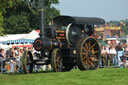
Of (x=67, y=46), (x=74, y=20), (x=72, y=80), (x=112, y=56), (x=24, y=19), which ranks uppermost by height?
(x=24, y=19)

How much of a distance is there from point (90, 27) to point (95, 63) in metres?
1.56

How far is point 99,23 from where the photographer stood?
1773cm

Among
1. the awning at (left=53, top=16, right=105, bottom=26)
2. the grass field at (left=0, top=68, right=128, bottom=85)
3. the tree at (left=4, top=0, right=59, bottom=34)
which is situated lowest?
the grass field at (left=0, top=68, right=128, bottom=85)

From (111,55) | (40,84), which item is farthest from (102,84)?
(111,55)

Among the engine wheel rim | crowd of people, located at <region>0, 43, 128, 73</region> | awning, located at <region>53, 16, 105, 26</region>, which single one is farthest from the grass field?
crowd of people, located at <region>0, 43, 128, 73</region>

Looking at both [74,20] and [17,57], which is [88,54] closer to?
[74,20]


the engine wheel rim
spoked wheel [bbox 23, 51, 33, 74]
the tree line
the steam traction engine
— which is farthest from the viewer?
the tree line

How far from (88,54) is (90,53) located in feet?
0.40

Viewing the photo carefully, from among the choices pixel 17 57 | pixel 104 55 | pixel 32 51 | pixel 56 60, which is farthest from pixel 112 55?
pixel 56 60

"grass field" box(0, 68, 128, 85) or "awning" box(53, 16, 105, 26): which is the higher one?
"awning" box(53, 16, 105, 26)

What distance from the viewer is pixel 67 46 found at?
660 inches

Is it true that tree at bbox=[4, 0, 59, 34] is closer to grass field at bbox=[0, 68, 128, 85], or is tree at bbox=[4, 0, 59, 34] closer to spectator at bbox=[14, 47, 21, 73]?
spectator at bbox=[14, 47, 21, 73]

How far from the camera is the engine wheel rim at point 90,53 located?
54.8ft

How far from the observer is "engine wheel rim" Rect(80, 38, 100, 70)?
658 inches
